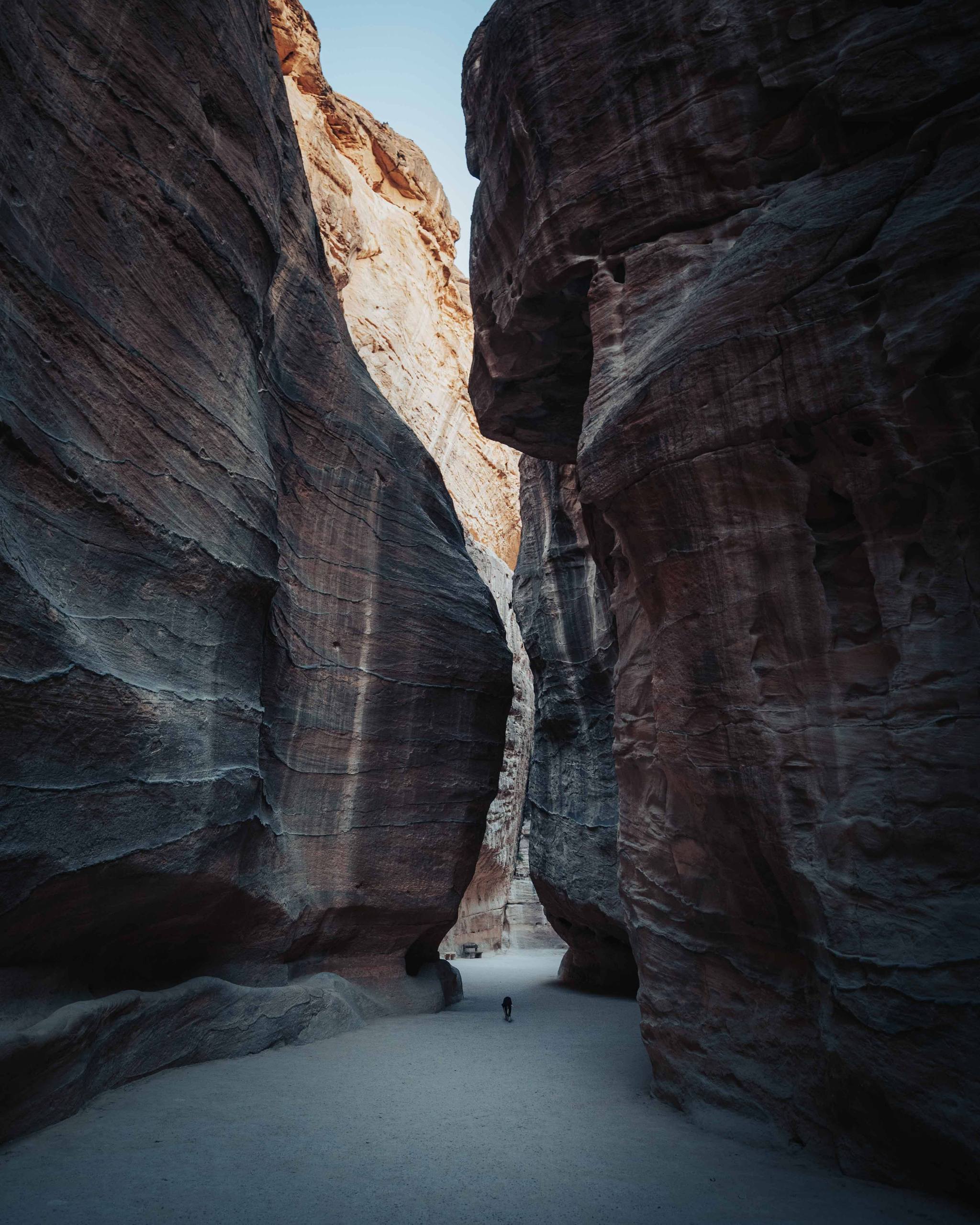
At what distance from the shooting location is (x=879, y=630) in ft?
19.4

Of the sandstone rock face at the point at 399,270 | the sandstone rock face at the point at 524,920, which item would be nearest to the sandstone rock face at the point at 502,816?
the sandstone rock face at the point at 524,920

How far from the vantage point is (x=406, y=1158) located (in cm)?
547

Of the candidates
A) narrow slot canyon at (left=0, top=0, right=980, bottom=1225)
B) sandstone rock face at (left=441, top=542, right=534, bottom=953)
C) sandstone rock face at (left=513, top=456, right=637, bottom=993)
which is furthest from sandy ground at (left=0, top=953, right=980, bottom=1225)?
sandstone rock face at (left=441, top=542, right=534, bottom=953)

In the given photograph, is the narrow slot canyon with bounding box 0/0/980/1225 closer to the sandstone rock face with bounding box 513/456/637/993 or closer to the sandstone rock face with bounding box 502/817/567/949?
the sandstone rock face with bounding box 513/456/637/993

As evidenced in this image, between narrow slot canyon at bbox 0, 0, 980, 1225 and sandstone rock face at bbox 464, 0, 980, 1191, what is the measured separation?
0.12 ft

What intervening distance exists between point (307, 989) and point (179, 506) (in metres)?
6.16

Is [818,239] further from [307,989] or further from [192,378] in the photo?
[307,989]

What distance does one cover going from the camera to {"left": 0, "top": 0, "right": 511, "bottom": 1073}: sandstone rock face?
248 inches

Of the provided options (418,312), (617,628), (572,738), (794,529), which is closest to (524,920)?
(572,738)

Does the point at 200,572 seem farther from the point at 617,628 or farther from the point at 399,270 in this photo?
the point at 399,270

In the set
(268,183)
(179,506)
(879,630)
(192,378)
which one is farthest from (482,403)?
(879,630)

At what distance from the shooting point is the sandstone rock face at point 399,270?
25.3 meters

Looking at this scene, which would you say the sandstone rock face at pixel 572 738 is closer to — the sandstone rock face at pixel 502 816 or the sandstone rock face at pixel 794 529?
the sandstone rock face at pixel 502 816

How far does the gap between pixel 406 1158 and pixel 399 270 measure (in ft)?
99.5
